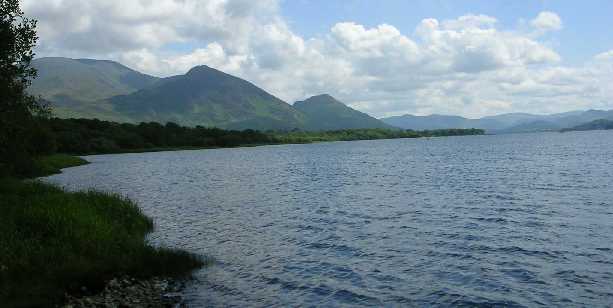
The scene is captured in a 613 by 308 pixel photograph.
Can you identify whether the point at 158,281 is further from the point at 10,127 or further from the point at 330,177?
the point at 330,177

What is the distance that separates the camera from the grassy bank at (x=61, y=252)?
22.2 metres

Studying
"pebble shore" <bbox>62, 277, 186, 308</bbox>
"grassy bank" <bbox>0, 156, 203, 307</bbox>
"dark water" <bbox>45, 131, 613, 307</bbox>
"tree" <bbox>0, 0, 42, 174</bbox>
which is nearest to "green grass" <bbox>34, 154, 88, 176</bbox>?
"dark water" <bbox>45, 131, 613, 307</bbox>

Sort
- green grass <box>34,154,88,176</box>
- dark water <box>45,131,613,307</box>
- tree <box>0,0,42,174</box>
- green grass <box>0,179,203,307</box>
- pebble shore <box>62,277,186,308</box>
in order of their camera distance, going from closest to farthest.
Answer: pebble shore <box>62,277,186,308</box>, green grass <box>0,179,203,307</box>, dark water <box>45,131,613,307</box>, tree <box>0,0,42,174</box>, green grass <box>34,154,88,176</box>

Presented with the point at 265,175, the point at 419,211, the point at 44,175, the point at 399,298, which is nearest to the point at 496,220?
the point at 419,211

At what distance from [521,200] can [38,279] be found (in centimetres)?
5079

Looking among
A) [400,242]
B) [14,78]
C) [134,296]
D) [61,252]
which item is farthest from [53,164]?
[134,296]

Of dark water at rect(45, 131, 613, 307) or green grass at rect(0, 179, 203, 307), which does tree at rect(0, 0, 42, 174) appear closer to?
green grass at rect(0, 179, 203, 307)

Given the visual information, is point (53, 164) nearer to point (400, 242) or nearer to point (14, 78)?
point (14, 78)

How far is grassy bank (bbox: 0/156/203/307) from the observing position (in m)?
22.2

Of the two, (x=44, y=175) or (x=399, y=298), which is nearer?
(x=399, y=298)

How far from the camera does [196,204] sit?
59.5 meters

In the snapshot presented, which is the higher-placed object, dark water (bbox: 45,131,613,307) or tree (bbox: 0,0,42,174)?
tree (bbox: 0,0,42,174)

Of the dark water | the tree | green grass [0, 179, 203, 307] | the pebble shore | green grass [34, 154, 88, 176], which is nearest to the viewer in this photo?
the pebble shore

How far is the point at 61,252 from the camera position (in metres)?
26.2
